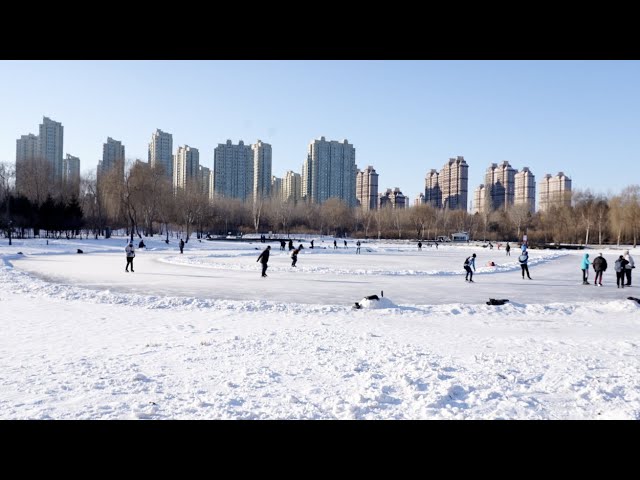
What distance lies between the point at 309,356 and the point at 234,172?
11677 cm

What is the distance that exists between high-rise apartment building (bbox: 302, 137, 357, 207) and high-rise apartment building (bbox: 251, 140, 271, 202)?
1203 cm

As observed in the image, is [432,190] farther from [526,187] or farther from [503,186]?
[526,187]

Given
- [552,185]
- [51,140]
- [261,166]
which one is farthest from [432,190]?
[51,140]

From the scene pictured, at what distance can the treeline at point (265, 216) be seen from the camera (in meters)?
61.6

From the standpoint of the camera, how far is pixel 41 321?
362 inches

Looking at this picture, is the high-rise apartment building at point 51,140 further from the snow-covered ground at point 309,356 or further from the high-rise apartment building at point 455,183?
the snow-covered ground at point 309,356

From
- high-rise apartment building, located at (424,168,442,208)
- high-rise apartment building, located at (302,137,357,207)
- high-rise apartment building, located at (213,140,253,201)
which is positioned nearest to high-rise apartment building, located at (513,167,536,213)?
high-rise apartment building, located at (424,168,442,208)

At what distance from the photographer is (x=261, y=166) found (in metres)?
120
